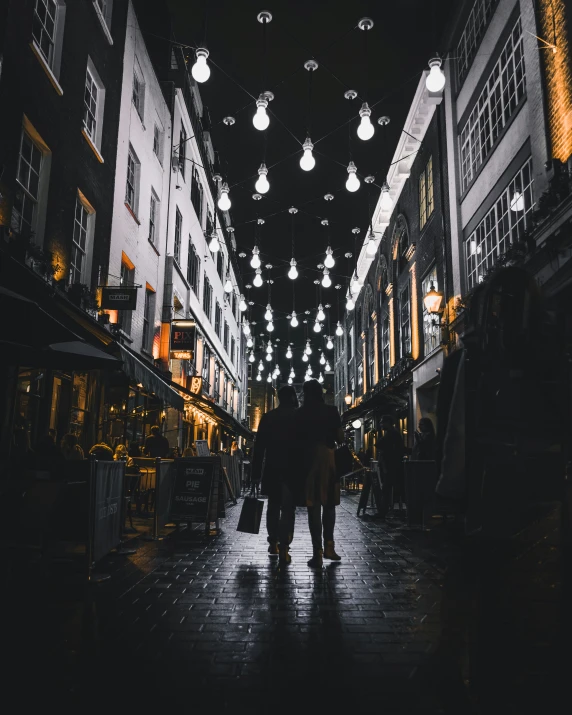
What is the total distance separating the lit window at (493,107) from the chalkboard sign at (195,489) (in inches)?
408

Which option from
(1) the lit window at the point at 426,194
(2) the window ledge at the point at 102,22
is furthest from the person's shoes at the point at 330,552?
(1) the lit window at the point at 426,194

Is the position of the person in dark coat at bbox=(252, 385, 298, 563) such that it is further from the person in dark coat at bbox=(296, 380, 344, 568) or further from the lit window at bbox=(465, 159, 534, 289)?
the lit window at bbox=(465, 159, 534, 289)

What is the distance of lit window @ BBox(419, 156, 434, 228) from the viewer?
1986 centimetres

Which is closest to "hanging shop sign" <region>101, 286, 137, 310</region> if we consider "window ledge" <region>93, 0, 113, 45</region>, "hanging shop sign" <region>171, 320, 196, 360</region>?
"hanging shop sign" <region>171, 320, 196, 360</region>

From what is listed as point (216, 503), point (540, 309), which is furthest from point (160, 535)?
point (540, 309)

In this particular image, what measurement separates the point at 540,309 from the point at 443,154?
54.0 ft

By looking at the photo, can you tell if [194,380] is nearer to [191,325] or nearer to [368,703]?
[191,325]

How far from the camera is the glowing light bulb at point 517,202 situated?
12290 millimetres

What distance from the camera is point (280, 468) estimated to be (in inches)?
267

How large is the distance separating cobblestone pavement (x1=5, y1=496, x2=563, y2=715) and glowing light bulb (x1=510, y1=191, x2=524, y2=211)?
27.5 ft

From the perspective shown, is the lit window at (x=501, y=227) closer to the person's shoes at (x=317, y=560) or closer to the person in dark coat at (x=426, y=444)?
the person in dark coat at (x=426, y=444)

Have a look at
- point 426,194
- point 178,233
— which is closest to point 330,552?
point 426,194

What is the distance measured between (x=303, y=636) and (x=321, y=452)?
3075mm

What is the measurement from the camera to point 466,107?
1630 cm
